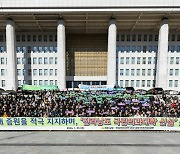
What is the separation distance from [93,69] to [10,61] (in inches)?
922

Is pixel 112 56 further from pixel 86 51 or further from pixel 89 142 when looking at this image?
pixel 89 142

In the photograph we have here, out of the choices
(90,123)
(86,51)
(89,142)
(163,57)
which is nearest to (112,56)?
(86,51)

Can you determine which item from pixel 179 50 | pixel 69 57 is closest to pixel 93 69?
pixel 69 57

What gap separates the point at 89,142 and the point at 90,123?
236cm

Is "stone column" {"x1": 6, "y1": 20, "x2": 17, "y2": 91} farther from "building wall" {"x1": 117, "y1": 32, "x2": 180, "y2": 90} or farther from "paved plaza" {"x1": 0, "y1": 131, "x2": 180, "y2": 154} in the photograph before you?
"building wall" {"x1": 117, "y1": 32, "x2": 180, "y2": 90}

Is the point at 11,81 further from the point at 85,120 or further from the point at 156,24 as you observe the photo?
the point at 156,24

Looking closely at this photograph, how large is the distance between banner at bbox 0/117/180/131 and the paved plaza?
0.44 metres

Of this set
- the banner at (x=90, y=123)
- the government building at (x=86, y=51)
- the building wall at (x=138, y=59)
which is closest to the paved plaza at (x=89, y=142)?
the banner at (x=90, y=123)

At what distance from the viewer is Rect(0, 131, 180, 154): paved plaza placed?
9742 mm

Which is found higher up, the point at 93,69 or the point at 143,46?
the point at 143,46

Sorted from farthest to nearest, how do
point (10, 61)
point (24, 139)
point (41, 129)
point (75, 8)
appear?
point (10, 61) < point (75, 8) < point (41, 129) < point (24, 139)

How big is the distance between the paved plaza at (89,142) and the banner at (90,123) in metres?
0.44

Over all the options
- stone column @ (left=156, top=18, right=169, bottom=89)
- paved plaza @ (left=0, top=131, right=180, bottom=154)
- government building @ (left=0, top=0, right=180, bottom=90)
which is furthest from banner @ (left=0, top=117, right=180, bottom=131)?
stone column @ (left=156, top=18, right=169, bottom=89)

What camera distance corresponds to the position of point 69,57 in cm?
4766
